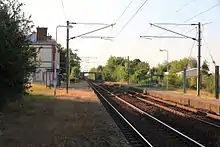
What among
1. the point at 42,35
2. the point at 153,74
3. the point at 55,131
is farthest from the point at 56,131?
the point at 42,35

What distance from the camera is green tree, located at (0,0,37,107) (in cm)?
1947

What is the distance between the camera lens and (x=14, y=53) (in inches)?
786

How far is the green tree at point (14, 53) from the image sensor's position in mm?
19469

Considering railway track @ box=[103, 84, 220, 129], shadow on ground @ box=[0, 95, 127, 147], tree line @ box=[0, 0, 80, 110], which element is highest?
tree line @ box=[0, 0, 80, 110]

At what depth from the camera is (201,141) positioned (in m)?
14.7

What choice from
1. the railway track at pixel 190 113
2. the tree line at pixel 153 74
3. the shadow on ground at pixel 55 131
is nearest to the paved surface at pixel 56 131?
the shadow on ground at pixel 55 131

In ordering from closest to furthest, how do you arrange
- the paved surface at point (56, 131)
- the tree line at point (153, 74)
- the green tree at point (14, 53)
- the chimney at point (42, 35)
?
the paved surface at point (56, 131), the green tree at point (14, 53), the tree line at point (153, 74), the chimney at point (42, 35)

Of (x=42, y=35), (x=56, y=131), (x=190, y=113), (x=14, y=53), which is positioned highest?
(x=42, y=35)

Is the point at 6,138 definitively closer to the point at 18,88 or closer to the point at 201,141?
the point at 201,141

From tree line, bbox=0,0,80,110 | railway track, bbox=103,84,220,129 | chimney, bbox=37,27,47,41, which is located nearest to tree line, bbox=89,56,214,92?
chimney, bbox=37,27,47,41

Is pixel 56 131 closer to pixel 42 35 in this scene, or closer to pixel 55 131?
pixel 55 131

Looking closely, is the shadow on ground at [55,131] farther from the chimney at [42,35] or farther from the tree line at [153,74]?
the chimney at [42,35]

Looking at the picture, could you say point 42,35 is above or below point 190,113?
above

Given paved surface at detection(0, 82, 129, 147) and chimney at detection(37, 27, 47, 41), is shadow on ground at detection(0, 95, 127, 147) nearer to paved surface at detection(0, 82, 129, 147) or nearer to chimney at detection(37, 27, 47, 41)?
paved surface at detection(0, 82, 129, 147)
